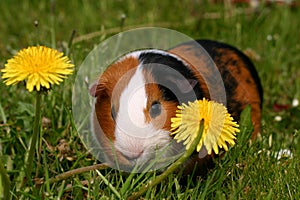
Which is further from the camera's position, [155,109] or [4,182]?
[155,109]

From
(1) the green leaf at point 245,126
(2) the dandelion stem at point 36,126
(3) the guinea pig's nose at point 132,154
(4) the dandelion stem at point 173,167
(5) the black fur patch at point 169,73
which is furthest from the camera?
(1) the green leaf at point 245,126

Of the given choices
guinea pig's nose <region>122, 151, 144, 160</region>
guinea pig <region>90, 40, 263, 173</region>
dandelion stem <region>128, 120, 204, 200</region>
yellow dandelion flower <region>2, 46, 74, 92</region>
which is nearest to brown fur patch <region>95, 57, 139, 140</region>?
guinea pig <region>90, 40, 263, 173</region>

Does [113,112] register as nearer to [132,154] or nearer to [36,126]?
[132,154]

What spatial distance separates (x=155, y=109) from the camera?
92.3 inches

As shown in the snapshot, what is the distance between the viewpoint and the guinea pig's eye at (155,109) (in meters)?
2.33

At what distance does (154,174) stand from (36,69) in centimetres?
70

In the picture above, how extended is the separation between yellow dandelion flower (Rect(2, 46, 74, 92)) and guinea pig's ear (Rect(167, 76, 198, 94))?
60cm

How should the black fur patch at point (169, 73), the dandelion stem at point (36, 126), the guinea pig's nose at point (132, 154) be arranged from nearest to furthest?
1. the dandelion stem at point (36, 126)
2. the guinea pig's nose at point (132, 154)
3. the black fur patch at point (169, 73)

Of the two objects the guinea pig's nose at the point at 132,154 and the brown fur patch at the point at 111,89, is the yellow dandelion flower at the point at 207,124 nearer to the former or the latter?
the guinea pig's nose at the point at 132,154

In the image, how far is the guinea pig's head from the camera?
2.29m

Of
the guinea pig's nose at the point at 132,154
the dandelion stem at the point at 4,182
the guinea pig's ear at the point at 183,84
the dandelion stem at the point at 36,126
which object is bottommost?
the dandelion stem at the point at 4,182

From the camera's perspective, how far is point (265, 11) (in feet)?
15.4

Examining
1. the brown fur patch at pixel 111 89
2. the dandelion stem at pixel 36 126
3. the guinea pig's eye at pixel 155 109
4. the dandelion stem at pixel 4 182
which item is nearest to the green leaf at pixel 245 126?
the guinea pig's eye at pixel 155 109

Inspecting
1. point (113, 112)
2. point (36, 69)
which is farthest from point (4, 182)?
point (113, 112)
